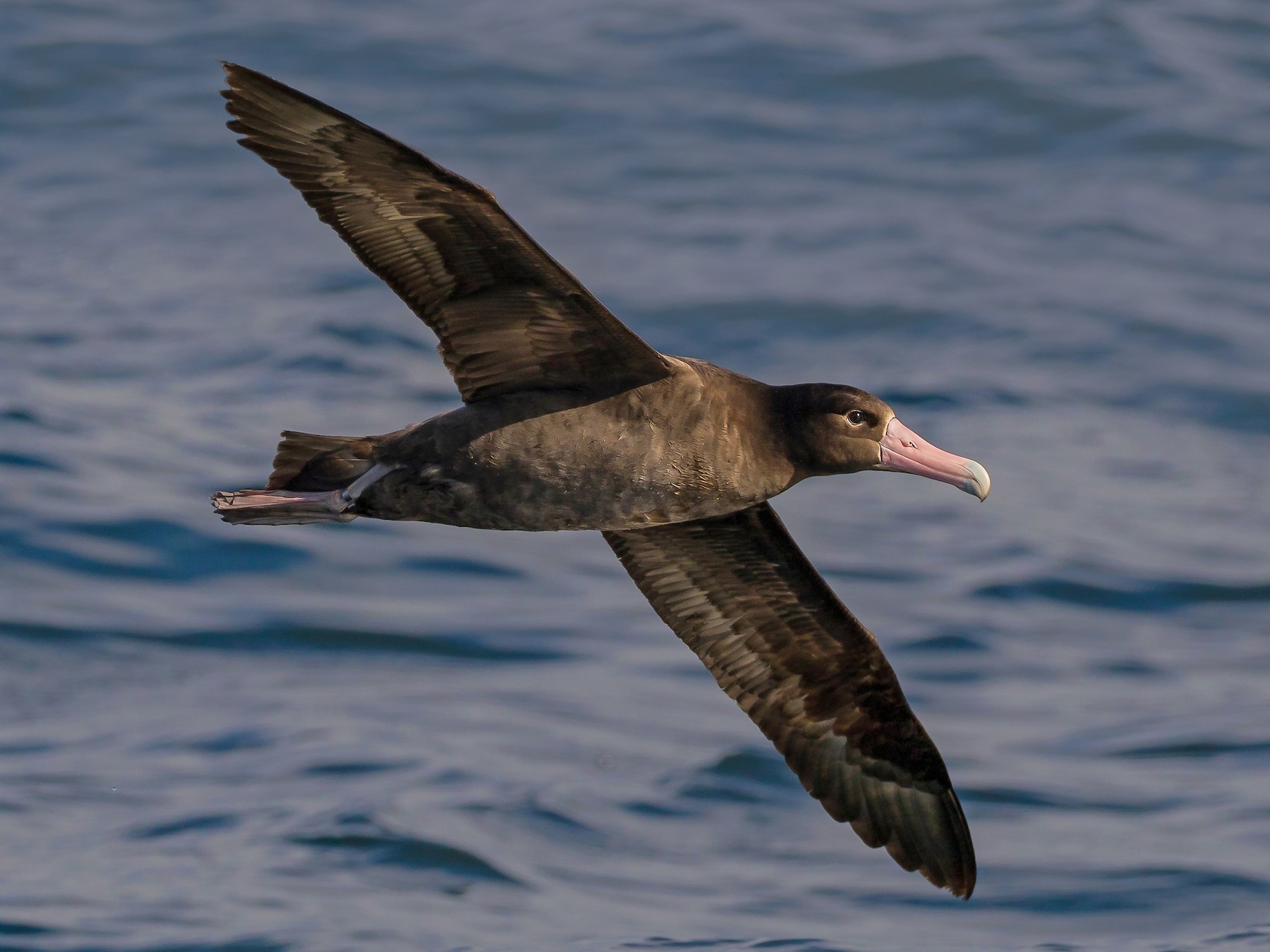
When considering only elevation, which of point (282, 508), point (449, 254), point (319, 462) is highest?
point (449, 254)

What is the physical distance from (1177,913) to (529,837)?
14.2 ft

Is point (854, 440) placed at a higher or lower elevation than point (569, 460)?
higher

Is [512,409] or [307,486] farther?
[307,486]

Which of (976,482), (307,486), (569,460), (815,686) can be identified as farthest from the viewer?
(815,686)

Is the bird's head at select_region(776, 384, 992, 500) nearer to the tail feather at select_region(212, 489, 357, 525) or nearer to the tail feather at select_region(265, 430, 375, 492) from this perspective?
the tail feather at select_region(265, 430, 375, 492)

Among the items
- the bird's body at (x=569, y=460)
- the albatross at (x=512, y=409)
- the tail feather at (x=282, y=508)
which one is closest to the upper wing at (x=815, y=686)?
the albatross at (x=512, y=409)

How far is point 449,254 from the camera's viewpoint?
7777 mm

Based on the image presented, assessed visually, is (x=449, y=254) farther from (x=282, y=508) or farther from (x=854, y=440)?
(x=854, y=440)

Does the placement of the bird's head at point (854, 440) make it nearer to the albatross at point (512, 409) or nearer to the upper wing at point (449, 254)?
the albatross at point (512, 409)

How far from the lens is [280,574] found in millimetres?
16031

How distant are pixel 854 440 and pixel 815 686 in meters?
1.75

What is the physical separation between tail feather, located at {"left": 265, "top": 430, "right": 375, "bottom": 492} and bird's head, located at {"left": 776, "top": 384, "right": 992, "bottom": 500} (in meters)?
1.75

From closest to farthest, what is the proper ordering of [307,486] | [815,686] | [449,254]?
[449,254]
[307,486]
[815,686]

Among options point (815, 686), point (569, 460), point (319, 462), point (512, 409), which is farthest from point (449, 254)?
point (815, 686)
